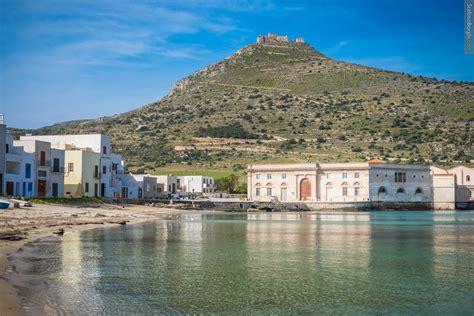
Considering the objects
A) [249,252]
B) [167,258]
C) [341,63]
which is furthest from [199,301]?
[341,63]

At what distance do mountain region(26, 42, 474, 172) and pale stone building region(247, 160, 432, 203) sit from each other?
2072 centimetres

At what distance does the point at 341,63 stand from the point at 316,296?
172 metres

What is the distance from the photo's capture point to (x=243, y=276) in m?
21.6

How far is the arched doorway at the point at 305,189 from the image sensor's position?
95.8 m

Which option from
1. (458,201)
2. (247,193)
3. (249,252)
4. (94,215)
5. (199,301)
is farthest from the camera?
(247,193)

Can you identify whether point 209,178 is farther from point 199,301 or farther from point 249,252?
point 199,301

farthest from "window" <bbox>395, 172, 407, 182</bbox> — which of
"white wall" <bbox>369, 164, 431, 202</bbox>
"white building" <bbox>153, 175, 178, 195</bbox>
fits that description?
"white building" <bbox>153, 175, 178, 195</bbox>

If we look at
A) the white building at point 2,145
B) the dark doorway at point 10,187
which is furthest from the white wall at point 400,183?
the white building at point 2,145

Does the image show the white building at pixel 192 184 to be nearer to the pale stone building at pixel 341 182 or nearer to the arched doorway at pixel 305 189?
the pale stone building at pixel 341 182

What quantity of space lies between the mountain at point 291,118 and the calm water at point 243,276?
284 ft

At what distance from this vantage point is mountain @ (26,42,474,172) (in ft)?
408

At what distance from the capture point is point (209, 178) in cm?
10531

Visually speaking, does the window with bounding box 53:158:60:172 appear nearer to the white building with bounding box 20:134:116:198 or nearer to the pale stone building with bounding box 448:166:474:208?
the white building with bounding box 20:134:116:198

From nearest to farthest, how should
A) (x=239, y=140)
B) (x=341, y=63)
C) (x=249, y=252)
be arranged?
1. (x=249, y=252)
2. (x=239, y=140)
3. (x=341, y=63)
